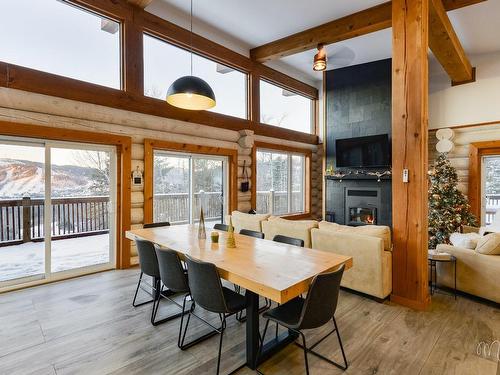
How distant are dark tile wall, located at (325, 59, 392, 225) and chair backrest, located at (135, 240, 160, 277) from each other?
5481mm

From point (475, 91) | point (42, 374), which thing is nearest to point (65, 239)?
point (42, 374)

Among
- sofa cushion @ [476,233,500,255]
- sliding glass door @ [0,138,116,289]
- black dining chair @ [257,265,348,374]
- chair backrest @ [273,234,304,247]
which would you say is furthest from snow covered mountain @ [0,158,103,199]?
sofa cushion @ [476,233,500,255]

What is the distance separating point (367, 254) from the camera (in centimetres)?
321

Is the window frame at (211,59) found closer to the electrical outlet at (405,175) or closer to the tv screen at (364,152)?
the tv screen at (364,152)

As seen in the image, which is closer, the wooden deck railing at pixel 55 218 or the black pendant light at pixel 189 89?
the black pendant light at pixel 189 89

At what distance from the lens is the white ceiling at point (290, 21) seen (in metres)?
4.60

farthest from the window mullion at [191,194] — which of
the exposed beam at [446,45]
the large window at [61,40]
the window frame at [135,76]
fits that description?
the exposed beam at [446,45]

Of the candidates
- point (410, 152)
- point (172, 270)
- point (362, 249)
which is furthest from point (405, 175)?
point (172, 270)

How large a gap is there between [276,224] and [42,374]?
9.46 ft

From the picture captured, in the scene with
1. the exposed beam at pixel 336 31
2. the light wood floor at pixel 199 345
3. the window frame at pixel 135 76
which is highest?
the exposed beam at pixel 336 31

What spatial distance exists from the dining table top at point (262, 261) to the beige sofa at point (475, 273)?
6.34ft

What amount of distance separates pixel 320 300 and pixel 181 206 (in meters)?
3.86

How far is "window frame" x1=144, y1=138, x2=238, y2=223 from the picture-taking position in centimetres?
461

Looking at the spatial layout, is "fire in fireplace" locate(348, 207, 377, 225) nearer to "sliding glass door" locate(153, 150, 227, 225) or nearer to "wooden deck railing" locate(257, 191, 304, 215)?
"wooden deck railing" locate(257, 191, 304, 215)
